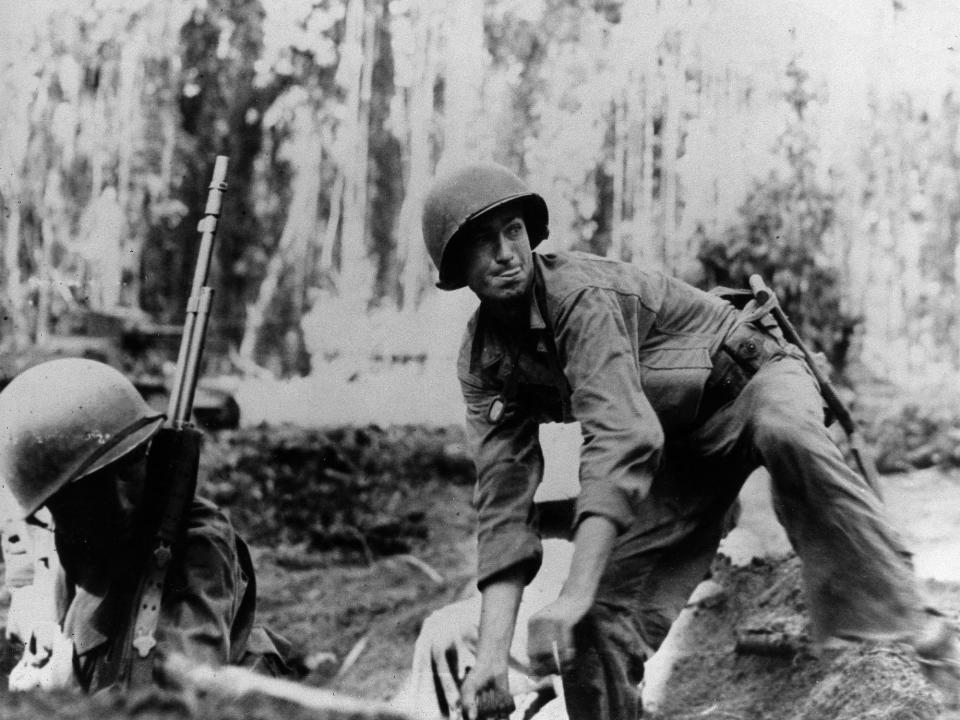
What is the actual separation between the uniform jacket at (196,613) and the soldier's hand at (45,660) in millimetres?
56

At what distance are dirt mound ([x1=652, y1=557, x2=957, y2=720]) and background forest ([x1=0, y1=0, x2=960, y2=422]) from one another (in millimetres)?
1318

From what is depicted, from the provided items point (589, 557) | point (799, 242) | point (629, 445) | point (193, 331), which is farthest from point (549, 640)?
point (799, 242)

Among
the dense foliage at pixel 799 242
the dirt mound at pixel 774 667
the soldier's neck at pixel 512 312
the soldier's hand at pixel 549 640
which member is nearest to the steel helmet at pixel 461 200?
the soldier's neck at pixel 512 312

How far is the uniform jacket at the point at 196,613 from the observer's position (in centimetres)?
363

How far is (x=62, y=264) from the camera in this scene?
642 centimetres

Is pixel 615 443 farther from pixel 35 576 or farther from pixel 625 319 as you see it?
pixel 35 576

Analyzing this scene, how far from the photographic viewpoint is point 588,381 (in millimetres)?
3064

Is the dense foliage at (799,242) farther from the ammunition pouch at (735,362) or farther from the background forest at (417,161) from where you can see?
the ammunition pouch at (735,362)

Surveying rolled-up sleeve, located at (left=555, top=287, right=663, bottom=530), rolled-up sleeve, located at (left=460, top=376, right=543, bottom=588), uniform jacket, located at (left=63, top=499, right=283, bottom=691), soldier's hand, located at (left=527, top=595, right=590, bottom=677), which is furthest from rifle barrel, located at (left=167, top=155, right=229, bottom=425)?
soldier's hand, located at (left=527, top=595, right=590, bottom=677)

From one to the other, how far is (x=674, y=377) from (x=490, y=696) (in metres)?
1.02

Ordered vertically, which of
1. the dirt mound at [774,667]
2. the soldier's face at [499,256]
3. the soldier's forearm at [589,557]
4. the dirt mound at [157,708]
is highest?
the soldier's face at [499,256]

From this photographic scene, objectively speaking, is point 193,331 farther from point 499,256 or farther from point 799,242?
point 799,242

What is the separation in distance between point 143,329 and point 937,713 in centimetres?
431

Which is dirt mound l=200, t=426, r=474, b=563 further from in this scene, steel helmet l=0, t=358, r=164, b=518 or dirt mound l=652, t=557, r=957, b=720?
steel helmet l=0, t=358, r=164, b=518
